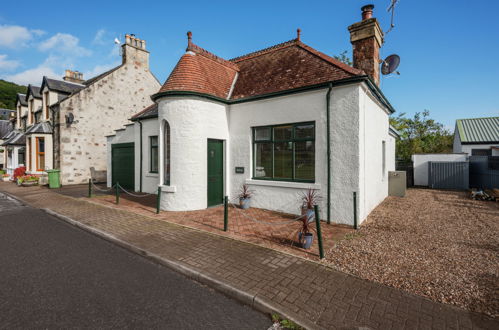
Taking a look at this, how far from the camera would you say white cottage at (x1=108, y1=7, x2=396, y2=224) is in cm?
740

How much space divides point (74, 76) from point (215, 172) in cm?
2263

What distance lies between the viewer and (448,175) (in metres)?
15.4

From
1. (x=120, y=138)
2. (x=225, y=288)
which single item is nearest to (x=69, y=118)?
(x=120, y=138)

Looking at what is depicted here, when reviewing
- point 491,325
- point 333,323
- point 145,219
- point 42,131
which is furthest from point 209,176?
point 42,131

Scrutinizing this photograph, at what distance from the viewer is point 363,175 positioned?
7.49m

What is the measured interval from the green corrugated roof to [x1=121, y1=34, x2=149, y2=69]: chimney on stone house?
27.5 meters

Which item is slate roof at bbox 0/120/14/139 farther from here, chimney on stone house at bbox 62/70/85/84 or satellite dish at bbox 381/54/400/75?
satellite dish at bbox 381/54/400/75

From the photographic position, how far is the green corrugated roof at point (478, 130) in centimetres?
1978

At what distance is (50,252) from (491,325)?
25.8 feet

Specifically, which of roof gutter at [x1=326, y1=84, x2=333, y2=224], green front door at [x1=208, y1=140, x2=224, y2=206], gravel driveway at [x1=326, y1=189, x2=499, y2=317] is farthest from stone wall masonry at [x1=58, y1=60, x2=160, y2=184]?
gravel driveway at [x1=326, y1=189, x2=499, y2=317]

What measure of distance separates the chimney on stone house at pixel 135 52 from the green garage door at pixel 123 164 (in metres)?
8.12

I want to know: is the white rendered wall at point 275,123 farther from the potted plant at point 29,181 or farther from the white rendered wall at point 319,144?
the potted plant at point 29,181

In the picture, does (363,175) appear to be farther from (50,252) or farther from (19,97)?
(19,97)

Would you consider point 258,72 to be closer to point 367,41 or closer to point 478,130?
point 367,41
